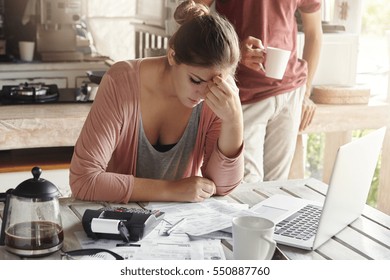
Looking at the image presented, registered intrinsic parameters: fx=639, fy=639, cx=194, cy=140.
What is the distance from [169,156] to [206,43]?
327 mm

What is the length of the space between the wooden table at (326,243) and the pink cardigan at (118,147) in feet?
0.12

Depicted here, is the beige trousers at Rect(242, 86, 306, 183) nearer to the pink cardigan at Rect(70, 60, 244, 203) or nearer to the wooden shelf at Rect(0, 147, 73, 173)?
the pink cardigan at Rect(70, 60, 244, 203)

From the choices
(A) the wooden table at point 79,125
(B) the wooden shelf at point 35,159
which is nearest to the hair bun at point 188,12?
(A) the wooden table at point 79,125

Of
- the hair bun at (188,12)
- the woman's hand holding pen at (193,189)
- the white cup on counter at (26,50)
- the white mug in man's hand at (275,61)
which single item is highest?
the hair bun at (188,12)

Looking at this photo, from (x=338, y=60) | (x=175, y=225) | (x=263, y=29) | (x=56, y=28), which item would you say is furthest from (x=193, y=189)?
(x=56, y=28)

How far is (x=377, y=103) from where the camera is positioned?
290 centimetres

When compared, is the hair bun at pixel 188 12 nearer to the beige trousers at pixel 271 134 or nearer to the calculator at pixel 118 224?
the calculator at pixel 118 224

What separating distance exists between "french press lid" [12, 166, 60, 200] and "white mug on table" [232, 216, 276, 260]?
0.32m

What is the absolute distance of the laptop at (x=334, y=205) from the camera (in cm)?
115

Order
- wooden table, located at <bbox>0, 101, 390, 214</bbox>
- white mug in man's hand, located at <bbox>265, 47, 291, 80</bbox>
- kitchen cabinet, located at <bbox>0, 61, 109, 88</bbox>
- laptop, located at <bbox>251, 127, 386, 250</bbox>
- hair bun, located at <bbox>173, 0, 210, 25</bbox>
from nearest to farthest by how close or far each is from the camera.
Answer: laptop, located at <bbox>251, 127, 386, 250</bbox>, hair bun, located at <bbox>173, 0, 210, 25</bbox>, white mug in man's hand, located at <bbox>265, 47, 291, 80</bbox>, wooden table, located at <bbox>0, 101, 390, 214</bbox>, kitchen cabinet, located at <bbox>0, 61, 109, 88</bbox>

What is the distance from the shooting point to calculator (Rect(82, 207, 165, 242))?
3.79ft

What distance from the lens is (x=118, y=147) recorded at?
1.52 metres

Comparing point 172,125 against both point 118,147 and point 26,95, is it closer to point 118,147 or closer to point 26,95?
point 118,147

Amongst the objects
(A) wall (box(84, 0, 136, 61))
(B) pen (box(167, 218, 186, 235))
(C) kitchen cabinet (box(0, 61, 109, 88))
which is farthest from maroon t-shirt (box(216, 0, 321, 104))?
(A) wall (box(84, 0, 136, 61))
